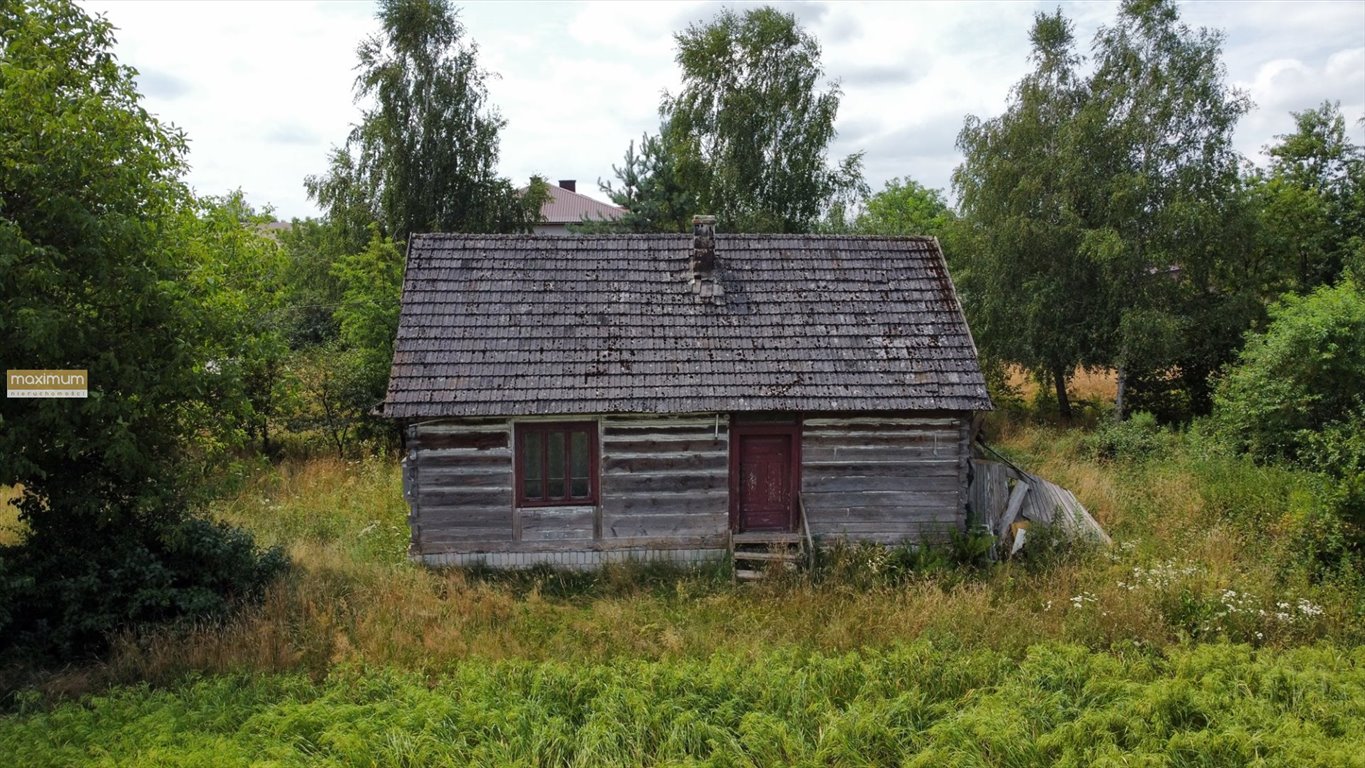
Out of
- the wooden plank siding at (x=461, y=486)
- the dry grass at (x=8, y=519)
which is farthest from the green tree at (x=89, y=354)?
the wooden plank siding at (x=461, y=486)

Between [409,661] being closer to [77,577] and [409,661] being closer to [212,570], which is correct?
[212,570]

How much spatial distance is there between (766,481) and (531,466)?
144 inches

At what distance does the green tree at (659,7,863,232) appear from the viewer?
26.7m

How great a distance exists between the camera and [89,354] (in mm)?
9633

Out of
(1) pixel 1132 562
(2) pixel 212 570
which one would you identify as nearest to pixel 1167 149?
(1) pixel 1132 562

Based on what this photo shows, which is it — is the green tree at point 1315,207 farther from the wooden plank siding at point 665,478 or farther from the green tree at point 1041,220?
the wooden plank siding at point 665,478

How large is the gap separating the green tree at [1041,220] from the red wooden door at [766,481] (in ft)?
39.2

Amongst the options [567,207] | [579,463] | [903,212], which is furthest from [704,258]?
[567,207]

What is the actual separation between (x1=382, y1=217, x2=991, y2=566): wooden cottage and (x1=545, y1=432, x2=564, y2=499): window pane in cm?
2

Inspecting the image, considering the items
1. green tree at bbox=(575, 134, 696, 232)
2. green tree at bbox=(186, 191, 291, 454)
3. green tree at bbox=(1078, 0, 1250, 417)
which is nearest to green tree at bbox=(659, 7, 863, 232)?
green tree at bbox=(575, 134, 696, 232)

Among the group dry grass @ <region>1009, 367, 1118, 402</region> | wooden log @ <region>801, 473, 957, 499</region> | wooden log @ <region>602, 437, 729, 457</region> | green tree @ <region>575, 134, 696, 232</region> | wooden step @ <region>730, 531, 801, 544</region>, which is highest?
green tree @ <region>575, 134, 696, 232</region>

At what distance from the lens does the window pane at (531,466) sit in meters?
12.7

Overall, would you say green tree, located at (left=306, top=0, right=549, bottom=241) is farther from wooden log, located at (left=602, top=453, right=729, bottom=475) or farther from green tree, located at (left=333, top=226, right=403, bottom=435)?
wooden log, located at (left=602, top=453, right=729, bottom=475)

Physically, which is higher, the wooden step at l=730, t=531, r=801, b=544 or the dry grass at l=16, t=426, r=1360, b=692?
the wooden step at l=730, t=531, r=801, b=544
